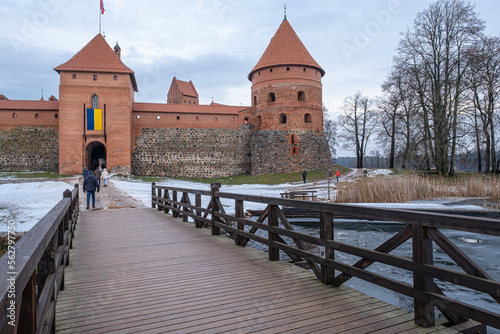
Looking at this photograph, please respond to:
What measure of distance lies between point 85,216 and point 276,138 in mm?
20228

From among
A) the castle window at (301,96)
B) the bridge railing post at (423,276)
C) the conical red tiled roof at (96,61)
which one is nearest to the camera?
the bridge railing post at (423,276)

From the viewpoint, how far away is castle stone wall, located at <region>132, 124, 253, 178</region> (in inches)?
1081

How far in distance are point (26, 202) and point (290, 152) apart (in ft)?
63.2

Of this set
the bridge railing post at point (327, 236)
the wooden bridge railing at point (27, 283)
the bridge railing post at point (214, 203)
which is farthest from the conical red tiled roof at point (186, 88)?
the wooden bridge railing at point (27, 283)

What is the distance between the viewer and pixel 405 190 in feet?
41.4

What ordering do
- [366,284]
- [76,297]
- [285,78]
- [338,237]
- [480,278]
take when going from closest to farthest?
[480,278], [76,297], [366,284], [338,237], [285,78]

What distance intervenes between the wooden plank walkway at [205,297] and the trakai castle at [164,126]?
2244 centimetres

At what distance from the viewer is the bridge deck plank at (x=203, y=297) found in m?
2.48

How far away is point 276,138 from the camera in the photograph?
27875mm

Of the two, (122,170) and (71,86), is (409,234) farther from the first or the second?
(71,86)

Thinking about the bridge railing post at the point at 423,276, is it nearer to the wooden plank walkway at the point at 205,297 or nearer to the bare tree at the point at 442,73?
the wooden plank walkway at the point at 205,297

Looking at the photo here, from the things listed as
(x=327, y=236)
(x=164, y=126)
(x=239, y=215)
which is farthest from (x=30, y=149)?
(x=327, y=236)

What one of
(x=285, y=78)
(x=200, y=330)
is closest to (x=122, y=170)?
(x=285, y=78)

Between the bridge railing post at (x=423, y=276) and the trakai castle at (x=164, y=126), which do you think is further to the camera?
the trakai castle at (x=164, y=126)
